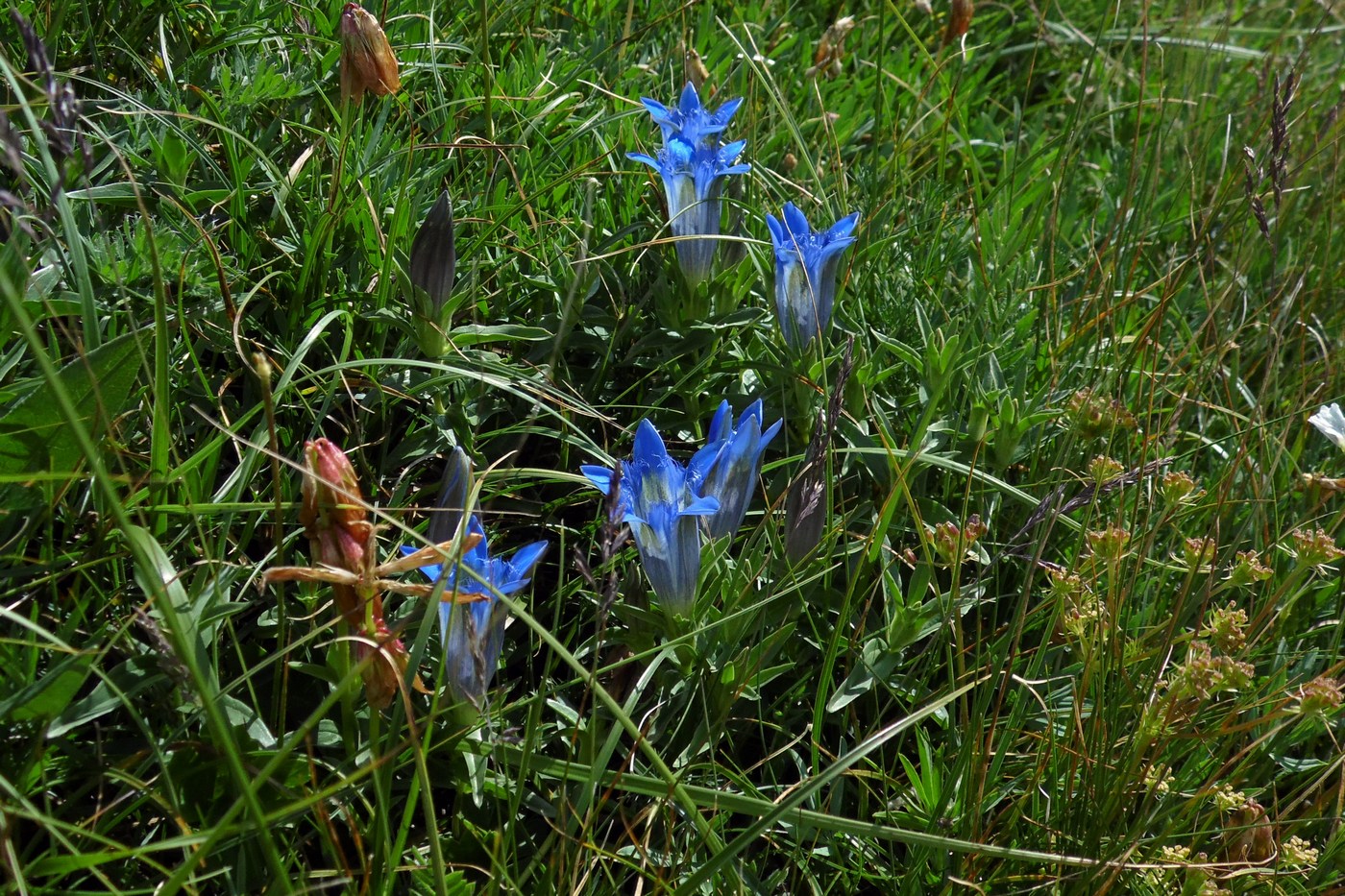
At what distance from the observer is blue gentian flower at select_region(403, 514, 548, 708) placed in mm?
1316

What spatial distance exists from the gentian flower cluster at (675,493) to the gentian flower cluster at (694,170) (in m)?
0.43

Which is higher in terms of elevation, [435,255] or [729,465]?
[435,255]

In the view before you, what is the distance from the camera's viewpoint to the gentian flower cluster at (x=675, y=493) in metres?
1.45

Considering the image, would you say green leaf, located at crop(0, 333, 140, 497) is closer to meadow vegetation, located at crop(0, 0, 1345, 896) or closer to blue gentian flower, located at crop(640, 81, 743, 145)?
meadow vegetation, located at crop(0, 0, 1345, 896)

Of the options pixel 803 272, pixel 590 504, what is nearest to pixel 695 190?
pixel 803 272

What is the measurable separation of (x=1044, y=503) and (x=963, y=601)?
0.89 feet

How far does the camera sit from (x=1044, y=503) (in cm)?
147

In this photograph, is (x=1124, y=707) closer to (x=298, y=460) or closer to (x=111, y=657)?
(x=298, y=460)

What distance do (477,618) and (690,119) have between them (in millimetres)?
945

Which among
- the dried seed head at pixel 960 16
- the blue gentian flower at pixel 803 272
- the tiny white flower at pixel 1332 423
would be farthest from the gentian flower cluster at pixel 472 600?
the dried seed head at pixel 960 16

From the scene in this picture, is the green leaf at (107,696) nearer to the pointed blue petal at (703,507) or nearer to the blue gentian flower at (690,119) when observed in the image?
the pointed blue petal at (703,507)

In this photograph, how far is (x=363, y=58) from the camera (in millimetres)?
1723

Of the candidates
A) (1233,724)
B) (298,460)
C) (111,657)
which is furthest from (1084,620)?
(111,657)

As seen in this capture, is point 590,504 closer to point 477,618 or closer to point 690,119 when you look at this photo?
point 477,618
